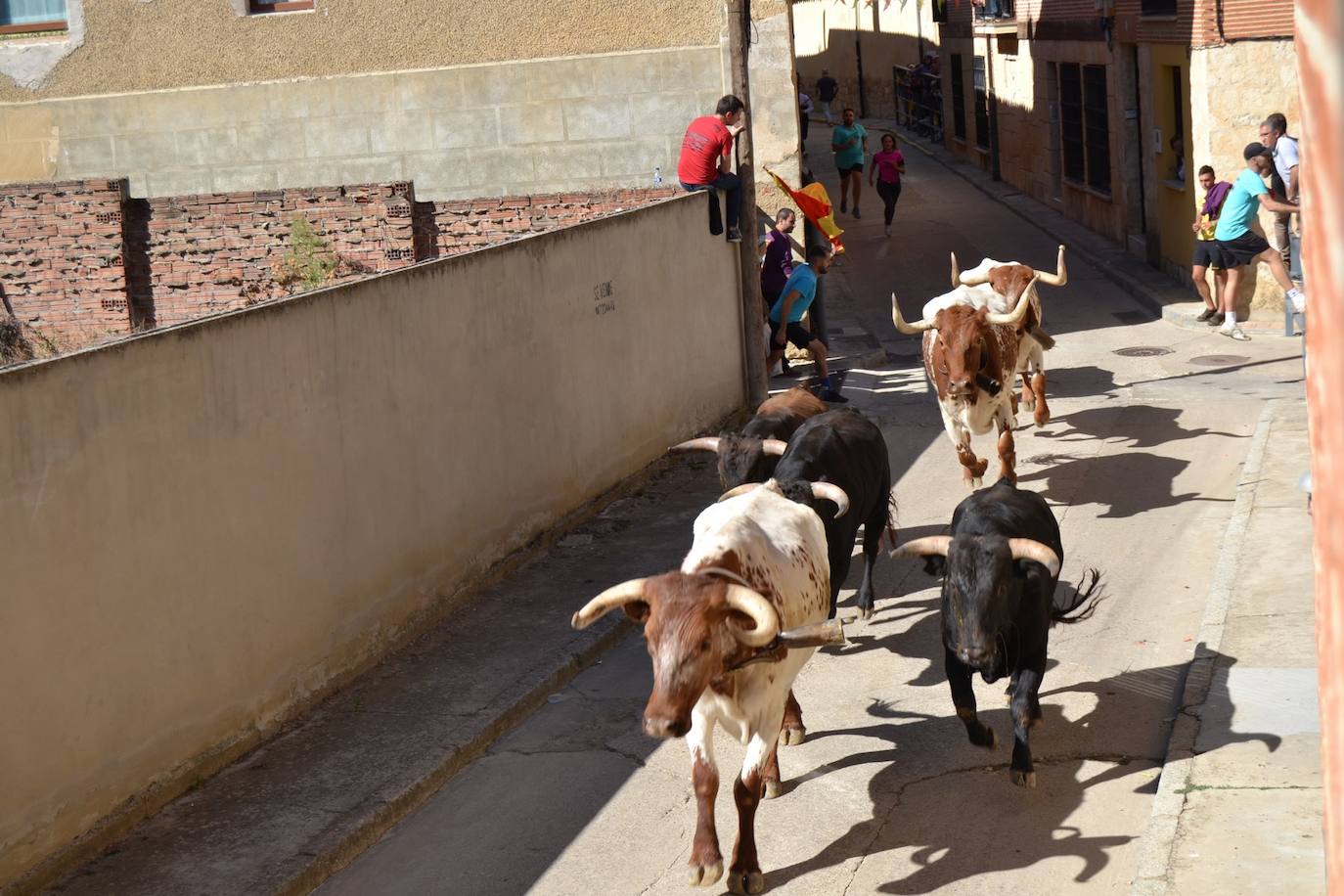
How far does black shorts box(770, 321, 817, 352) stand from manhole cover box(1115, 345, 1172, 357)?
3386 millimetres

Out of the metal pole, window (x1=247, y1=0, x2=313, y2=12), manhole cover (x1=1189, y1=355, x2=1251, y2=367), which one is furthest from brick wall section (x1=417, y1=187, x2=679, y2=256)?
manhole cover (x1=1189, y1=355, x2=1251, y2=367)

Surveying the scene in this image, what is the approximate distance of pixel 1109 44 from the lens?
2245 cm

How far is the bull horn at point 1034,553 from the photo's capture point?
21.9 feet

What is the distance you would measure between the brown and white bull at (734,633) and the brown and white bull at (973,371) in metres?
3.84

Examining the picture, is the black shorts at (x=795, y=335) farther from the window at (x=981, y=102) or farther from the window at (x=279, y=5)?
the window at (x=981, y=102)

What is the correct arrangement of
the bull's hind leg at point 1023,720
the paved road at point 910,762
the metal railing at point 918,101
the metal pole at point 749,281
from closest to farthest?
the paved road at point 910,762
the bull's hind leg at point 1023,720
the metal pole at point 749,281
the metal railing at point 918,101

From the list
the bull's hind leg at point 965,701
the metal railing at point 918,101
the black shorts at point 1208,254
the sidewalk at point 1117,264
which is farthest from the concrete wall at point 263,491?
the metal railing at point 918,101

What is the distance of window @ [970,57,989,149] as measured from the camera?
3416cm

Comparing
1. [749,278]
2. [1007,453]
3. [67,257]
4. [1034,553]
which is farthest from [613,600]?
[67,257]

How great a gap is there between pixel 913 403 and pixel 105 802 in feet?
31.7

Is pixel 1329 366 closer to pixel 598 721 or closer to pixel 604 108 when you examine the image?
pixel 598 721

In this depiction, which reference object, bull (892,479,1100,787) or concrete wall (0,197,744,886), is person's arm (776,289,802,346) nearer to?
concrete wall (0,197,744,886)

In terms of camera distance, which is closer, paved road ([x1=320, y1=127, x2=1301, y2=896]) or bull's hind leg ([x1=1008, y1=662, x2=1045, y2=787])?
paved road ([x1=320, y1=127, x2=1301, y2=896])

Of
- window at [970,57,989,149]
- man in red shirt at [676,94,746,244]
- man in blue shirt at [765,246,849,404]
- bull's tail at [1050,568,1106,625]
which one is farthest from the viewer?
window at [970,57,989,149]
